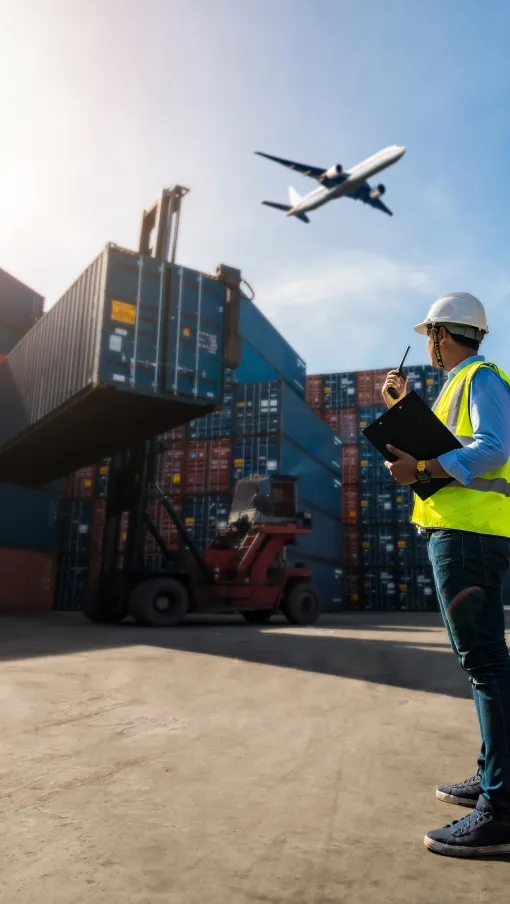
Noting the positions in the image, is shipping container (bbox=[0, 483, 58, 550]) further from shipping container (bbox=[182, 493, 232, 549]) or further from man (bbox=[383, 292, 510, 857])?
man (bbox=[383, 292, 510, 857])

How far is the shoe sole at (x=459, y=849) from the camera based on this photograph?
181 cm

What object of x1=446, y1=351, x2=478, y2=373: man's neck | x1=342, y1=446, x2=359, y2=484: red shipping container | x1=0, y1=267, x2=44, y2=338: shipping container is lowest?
x1=446, y1=351, x2=478, y2=373: man's neck

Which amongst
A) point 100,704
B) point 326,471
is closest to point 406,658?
point 100,704

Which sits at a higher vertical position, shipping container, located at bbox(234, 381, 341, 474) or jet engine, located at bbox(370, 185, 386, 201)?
jet engine, located at bbox(370, 185, 386, 201)

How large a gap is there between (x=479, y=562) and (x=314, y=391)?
25465 mm

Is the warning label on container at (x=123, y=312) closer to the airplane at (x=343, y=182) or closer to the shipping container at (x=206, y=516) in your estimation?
the shipping container at (x=206, y=516)

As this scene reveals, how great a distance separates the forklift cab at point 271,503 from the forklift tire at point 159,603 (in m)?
2.02

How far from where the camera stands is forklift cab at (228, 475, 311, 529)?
1240cm

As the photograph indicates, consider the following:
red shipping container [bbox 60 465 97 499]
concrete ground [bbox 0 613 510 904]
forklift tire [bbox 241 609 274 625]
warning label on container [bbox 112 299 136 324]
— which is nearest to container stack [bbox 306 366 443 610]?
red shipping container [bbox 60 465 97 499]

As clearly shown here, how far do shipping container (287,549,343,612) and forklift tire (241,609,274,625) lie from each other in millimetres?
5688

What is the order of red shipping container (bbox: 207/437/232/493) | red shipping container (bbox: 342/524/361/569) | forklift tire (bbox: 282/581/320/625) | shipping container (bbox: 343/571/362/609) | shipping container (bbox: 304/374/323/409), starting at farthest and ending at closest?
shipping container (bbox: 304/374/323/409) < red shipping container (bbox: 342/524/361/569) < shipping container (bbox: 343/571/362/609) < red shipping container (bbox: 207/437/232/493) < forklift tire (bbox: 282/581/320/625)

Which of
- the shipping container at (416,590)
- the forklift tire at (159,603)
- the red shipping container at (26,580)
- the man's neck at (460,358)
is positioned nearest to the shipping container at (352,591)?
the shipping container at (416,590)

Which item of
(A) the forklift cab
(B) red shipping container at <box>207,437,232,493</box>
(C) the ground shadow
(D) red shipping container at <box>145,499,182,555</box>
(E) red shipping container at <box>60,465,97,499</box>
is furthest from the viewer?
(E) red shipping container at <box>60,465,97,499</box>

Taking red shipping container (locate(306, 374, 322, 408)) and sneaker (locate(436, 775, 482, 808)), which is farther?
red shipping container (locate(306, 374, 322, 408))
